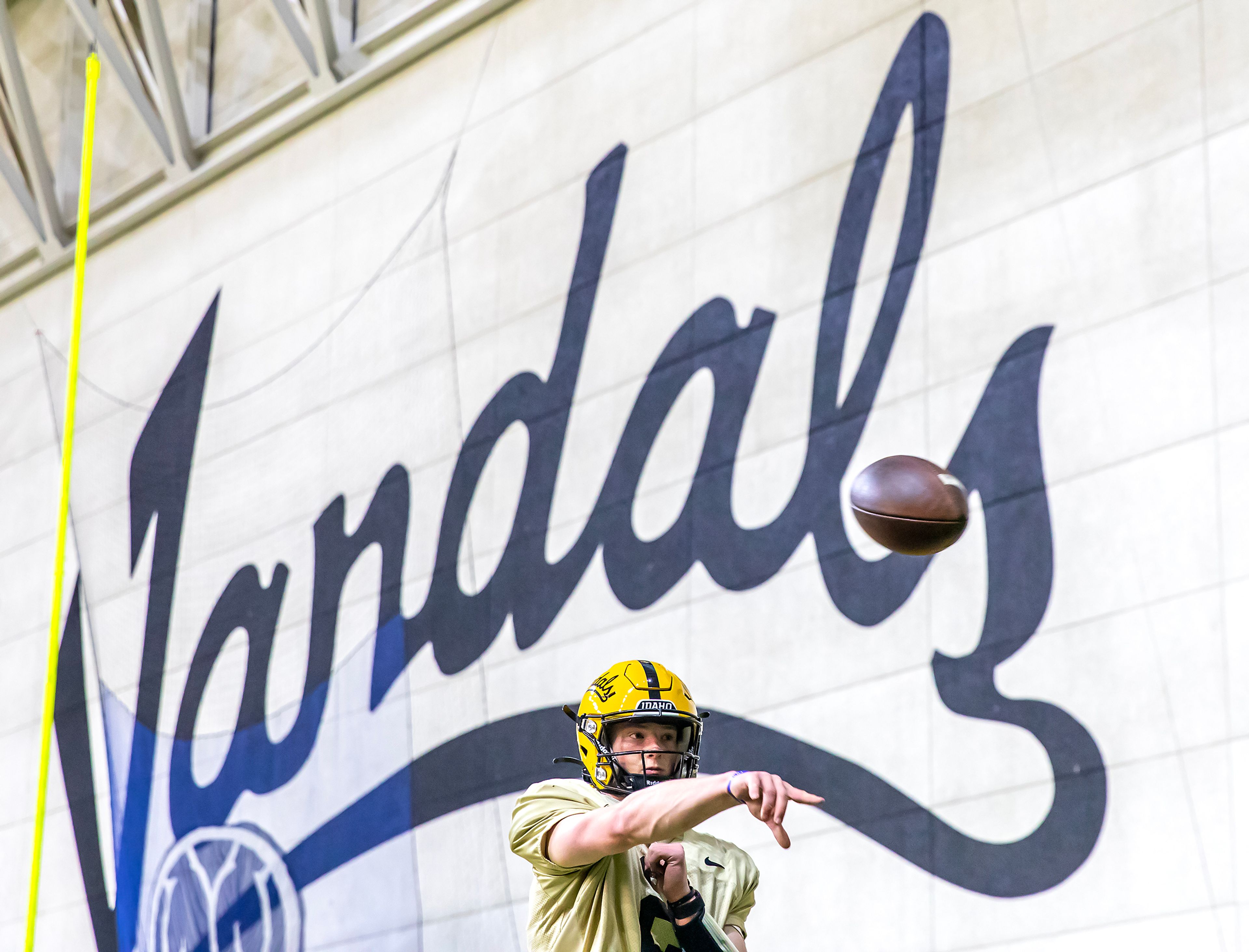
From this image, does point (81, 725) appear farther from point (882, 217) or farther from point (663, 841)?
point (663, 841)

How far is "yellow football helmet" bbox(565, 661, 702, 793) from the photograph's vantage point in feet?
11.2

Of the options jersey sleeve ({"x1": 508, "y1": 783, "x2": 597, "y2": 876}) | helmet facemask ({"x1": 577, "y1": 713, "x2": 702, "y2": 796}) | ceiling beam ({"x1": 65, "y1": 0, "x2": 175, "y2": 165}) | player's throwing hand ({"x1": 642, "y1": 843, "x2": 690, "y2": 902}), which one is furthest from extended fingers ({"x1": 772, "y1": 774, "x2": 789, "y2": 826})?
ceiling beam ({"x1": 65, "y1": 0, "x2": 175, "y2": 165})

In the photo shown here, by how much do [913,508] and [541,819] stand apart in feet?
7.17

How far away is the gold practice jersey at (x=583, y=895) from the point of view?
10.4 ft

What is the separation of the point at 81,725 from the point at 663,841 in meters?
9.69

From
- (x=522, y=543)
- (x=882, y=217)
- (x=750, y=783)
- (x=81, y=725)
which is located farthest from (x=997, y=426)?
(x=81, y=725)

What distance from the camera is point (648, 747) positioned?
3.43 meters

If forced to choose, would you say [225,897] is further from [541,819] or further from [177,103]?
[541,819]

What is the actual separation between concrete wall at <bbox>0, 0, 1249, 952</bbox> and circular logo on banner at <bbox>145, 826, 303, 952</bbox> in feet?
0.23

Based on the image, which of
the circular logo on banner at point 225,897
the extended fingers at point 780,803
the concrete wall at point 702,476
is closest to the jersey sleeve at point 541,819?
the extended fingers at point 780,803

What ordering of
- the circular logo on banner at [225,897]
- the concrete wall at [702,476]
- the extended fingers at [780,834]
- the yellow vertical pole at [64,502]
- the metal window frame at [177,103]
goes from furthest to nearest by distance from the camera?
the metal window frame at [177,103] < the circular logo on banner at [225,897] < the concrete wall at [702,476] < the yellow vertical pole at [64,502] < the extended fingers at [780,834]

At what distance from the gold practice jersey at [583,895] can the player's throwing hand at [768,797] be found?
587 millimetres

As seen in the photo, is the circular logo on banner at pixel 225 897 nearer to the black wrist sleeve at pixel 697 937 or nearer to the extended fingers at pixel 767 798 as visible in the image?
the black wrist sleeve at pixel 697 937

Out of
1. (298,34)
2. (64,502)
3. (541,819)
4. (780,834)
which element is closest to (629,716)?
(541,819)
